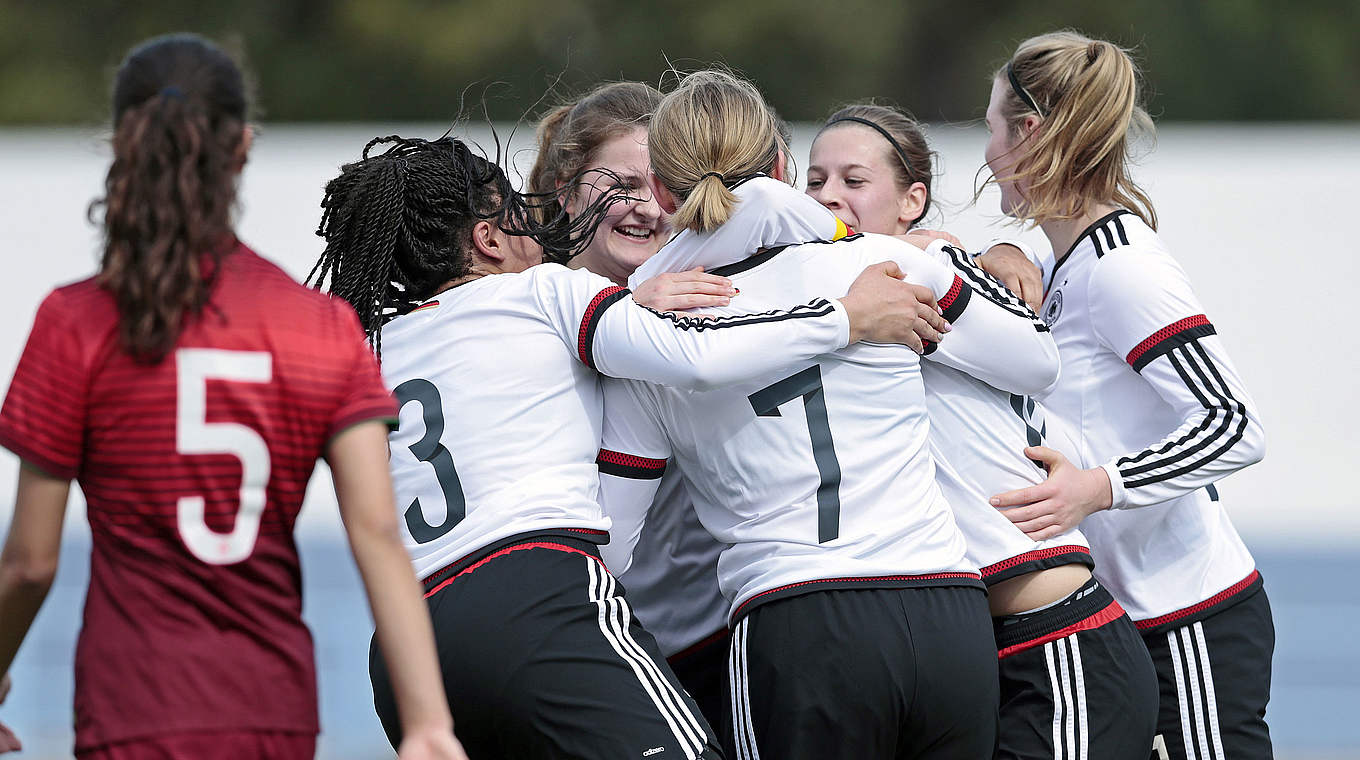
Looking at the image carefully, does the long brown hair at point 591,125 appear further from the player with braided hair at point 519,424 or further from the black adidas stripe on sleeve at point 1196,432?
the black adidas stripe on sleeve at point 1196,432

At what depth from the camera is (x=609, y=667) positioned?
8.55 feet

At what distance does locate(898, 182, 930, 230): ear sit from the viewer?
11.8 feet

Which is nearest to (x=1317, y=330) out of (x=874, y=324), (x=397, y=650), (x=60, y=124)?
(x=874, y=324)

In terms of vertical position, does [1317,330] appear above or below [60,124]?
below

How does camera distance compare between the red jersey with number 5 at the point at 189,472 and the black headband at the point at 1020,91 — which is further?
the black headband at the point at 1020,91

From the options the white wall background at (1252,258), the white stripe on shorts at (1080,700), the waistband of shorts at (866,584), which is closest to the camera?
the waistband of shorts at (866,584)

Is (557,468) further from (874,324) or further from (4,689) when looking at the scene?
(4,689)

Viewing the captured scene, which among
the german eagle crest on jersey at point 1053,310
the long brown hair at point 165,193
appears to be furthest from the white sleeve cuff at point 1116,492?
the long brown hair at point 165,193

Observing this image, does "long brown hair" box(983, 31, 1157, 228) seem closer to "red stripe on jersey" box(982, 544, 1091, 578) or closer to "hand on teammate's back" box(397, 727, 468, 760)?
"red stripe on jersey" box(982, 544, 1091, 578)

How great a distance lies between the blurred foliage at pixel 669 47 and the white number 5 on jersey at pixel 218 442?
18.8 meters

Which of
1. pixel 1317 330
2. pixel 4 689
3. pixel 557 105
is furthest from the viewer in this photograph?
pixel 1317 330

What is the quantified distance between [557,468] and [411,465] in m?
0.28

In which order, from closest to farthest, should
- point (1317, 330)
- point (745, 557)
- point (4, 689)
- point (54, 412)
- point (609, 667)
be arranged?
point (54, 412) → point (4, 689) → point (609, 667) → point (745, 557) → point (1317, 330)

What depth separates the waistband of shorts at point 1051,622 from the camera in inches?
112
